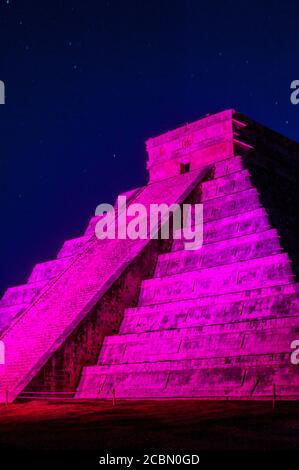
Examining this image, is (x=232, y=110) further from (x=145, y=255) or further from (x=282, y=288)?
(x=282, y=288)

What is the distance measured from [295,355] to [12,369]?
6843mm

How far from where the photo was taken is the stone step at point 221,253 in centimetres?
1452

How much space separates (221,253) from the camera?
50.4ft

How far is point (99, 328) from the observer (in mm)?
14805

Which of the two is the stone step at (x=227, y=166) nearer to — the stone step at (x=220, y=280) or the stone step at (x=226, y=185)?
the stone step at (x=226, y=185)

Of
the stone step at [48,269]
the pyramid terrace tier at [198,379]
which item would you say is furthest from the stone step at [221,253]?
the stone step at [48,269]

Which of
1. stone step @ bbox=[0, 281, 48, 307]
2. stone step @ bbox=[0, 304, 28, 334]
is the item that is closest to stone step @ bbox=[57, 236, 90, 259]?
stone step @ bbox=[0, 281, 48, 307]

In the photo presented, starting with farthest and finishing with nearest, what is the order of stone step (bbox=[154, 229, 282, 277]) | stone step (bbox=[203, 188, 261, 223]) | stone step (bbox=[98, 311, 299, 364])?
stone step (bbox=[203, 188, 261, 223]), stone step (bbox=[154, 229, 282, 277]), stone step (bbox=[98, 311, 299, 364])

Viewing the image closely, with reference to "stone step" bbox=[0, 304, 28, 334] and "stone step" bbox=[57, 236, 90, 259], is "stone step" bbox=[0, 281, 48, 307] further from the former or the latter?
"stone step" bbox=[57, 236, 90, 259]

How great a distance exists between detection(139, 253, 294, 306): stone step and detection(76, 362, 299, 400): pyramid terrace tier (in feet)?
7.16

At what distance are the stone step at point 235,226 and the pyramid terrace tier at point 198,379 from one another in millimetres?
4237

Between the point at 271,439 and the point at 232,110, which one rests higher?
the point at 232,110

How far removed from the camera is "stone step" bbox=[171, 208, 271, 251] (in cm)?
1534
